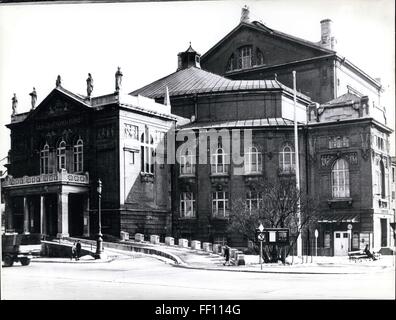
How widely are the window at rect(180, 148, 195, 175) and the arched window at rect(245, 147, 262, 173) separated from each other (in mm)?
2914

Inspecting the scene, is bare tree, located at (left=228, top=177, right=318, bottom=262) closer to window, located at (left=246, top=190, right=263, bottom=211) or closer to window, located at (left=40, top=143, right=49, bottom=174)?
window, located at (left=246, top=190, right=263, bottom=211)

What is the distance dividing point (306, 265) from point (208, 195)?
29.9ft

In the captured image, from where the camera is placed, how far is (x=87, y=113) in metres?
36.6

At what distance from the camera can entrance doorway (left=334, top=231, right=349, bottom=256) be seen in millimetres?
36719

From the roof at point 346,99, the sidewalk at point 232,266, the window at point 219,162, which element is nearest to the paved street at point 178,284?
the sidewalk at point 232,266

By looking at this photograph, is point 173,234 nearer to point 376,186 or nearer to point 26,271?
point 376,186

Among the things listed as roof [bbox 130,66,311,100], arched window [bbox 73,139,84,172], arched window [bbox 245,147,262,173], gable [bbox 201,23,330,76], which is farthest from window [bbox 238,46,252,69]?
arched window [bbox 73,139,84,172]

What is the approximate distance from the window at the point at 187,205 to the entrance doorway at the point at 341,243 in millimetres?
7968

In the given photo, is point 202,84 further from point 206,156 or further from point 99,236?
point 99,236

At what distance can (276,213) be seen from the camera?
107ft

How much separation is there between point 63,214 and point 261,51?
1556 cm

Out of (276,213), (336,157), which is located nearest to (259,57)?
(336,157)

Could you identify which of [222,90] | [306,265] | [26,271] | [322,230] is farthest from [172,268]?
[222,90]

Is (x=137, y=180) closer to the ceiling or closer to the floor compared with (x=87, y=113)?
closer to the floor
